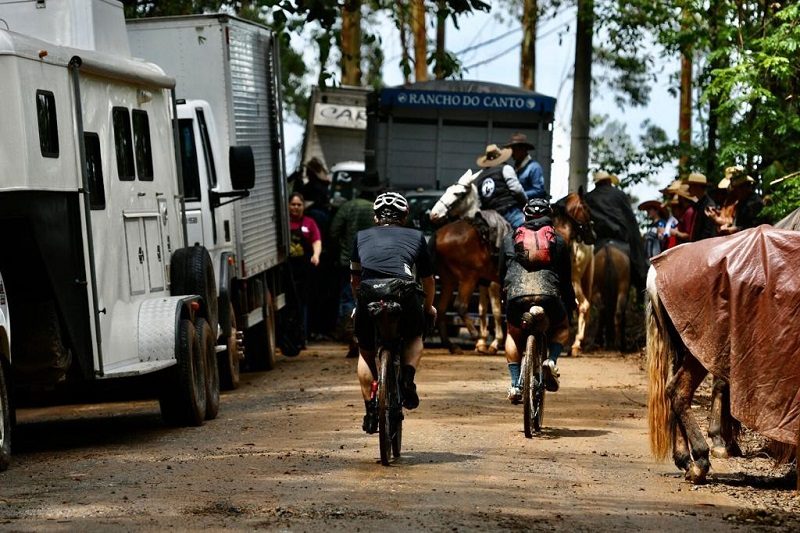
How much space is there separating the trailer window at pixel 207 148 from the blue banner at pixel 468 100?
8.47m

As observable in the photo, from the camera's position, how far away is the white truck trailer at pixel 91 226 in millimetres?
10680

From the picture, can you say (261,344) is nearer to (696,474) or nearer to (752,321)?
(696,474)

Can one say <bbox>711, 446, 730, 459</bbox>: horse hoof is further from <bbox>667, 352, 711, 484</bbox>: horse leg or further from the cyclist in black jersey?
the cyclist in black jersey

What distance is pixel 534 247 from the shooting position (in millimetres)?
12031

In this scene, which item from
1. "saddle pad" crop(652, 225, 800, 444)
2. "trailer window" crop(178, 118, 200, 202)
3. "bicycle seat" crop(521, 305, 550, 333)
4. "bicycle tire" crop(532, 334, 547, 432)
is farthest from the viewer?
"trailer window" crop(178, 118, 200, 202)

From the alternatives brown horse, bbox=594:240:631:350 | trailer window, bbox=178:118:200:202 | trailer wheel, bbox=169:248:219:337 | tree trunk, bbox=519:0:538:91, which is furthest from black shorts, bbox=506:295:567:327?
tree trunk, bbox=519:0:538:91

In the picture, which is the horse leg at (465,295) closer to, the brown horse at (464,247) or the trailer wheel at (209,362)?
the brown horse at (464,247)

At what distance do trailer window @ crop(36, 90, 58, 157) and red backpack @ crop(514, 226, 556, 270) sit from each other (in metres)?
3.44

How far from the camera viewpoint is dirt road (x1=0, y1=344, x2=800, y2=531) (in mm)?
8320

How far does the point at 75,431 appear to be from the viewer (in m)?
13.1

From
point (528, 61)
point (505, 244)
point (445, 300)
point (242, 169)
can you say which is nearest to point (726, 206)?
point (505, 244)

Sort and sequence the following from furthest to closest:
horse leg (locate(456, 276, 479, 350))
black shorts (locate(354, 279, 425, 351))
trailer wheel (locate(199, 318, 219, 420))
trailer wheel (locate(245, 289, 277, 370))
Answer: horse leg (locate(456, 276, 479, 350)) → trailer wheel (locate(245, 289, 277, 370)) → trailer wheel (locate(199, 318, 219, 420)) → black shorts (locate(354, 279, 425, 351))

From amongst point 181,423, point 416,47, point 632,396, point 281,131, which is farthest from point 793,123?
point 416,47

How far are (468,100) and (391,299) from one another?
14.3 meters
